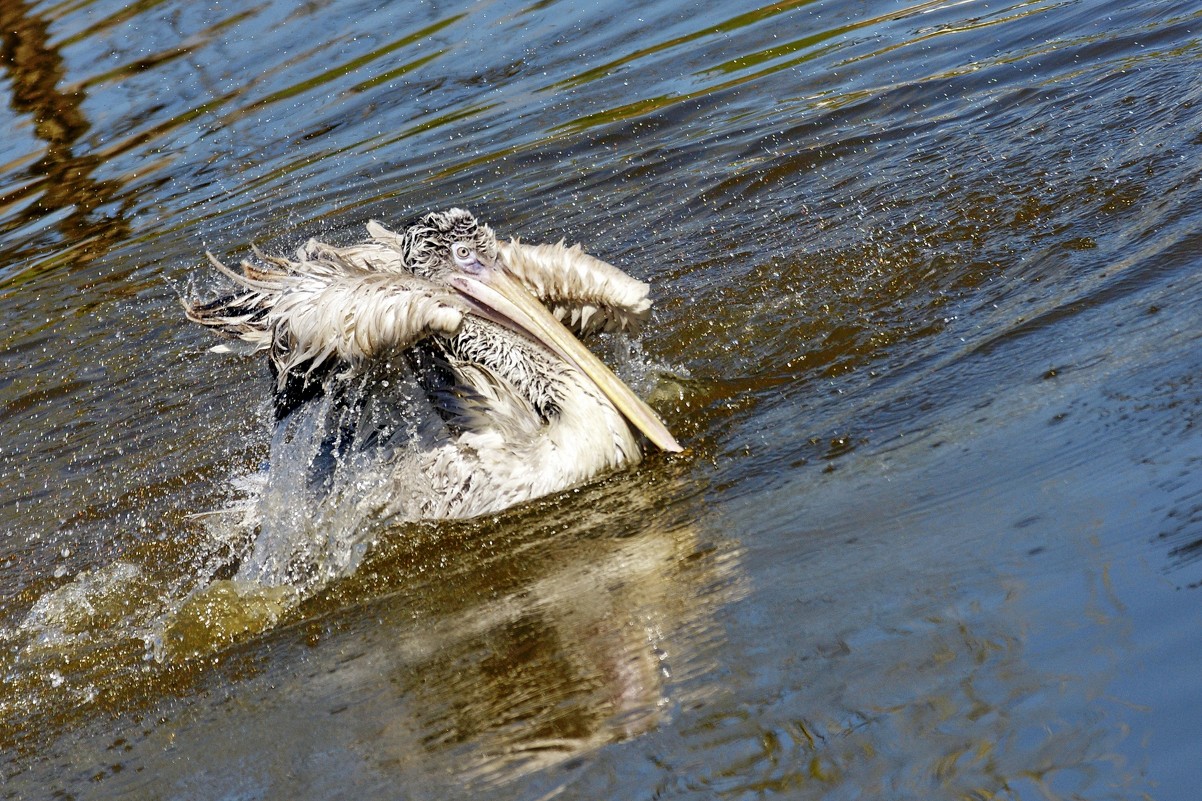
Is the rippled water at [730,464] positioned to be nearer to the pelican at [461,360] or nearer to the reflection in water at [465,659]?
the reflection in water at [465,659]

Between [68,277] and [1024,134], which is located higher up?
[68,277]

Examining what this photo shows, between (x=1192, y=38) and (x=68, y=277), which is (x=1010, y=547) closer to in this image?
(x=1192, y=38)

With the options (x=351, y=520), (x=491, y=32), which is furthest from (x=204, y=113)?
(x=351, y=520)

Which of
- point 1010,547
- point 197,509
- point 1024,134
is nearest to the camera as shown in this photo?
point 1010,547

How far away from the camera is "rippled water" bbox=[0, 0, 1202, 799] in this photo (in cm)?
257

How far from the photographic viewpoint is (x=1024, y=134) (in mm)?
6453

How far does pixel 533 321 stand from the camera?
4551mm

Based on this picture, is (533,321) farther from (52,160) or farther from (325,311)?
(52,160)

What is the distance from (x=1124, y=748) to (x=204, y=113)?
9553mm

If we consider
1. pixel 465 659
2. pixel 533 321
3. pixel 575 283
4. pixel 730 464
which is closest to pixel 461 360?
pixel 533 321

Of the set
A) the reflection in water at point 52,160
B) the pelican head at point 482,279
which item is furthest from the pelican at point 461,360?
the reflection in water at point 52,160

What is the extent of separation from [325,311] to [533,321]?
699 mm

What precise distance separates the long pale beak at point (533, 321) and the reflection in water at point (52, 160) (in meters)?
4.74

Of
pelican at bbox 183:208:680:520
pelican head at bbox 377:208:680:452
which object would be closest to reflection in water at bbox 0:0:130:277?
pelican at bbox 183:208:680:520
